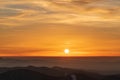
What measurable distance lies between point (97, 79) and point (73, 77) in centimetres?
318

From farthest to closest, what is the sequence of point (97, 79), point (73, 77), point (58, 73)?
1. point (58, 73)
2. point (97, 79)
3. point (73, 77)

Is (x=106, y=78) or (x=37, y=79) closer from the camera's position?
(x=37, y=79)

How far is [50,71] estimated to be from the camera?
1578 inches

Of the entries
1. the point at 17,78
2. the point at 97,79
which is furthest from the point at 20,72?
the point at 97,79

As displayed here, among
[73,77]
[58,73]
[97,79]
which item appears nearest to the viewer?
[73,77]

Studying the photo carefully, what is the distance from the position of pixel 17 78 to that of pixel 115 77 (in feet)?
28.1

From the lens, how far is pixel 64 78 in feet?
105

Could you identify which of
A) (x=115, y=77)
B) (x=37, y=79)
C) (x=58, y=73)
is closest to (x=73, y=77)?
(x=37, y=79)

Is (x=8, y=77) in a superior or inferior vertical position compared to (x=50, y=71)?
superior

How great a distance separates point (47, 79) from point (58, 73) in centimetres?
637

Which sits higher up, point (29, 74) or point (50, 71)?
point (29, 74)

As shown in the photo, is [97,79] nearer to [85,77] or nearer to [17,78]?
[85,77]

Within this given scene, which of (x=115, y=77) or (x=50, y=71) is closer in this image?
(x=115, y=77)

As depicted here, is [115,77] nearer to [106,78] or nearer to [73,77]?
[106,78]
